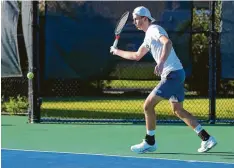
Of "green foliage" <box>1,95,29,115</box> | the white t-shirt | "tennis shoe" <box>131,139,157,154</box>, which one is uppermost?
the white t-shirt

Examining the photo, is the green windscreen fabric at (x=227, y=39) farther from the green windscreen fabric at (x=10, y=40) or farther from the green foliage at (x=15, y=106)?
the green foliage at (x=15, y=106)

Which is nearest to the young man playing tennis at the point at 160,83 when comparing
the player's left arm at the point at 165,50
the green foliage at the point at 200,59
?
the player's left arm at the point at 165,50

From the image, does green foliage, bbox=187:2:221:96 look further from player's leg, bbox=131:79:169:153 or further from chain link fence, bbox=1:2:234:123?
player's leg, bbox=131:79:169:153

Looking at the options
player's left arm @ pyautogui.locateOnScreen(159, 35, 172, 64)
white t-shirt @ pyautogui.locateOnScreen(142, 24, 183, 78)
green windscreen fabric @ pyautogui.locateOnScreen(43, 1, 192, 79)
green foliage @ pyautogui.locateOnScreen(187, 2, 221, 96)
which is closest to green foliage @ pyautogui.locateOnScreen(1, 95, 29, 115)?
green windscreen fabric @ pyautogui.locateOnScreen(43, 1, 192, 79)

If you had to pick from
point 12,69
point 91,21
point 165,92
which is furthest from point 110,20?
point 165,92

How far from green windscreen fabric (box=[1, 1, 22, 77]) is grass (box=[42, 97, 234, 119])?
4.68ft

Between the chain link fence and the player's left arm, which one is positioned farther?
the chain link fence

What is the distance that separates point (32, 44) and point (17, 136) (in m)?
2.08

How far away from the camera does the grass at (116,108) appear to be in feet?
35.9

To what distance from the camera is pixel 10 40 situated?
951 cm

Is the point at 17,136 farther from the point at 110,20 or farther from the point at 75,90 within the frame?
the point at 75,90

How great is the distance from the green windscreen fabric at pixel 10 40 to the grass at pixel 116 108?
1.43m

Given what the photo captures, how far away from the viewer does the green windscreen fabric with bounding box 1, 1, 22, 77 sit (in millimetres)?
9484

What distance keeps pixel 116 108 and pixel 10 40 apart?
12.5 feet
